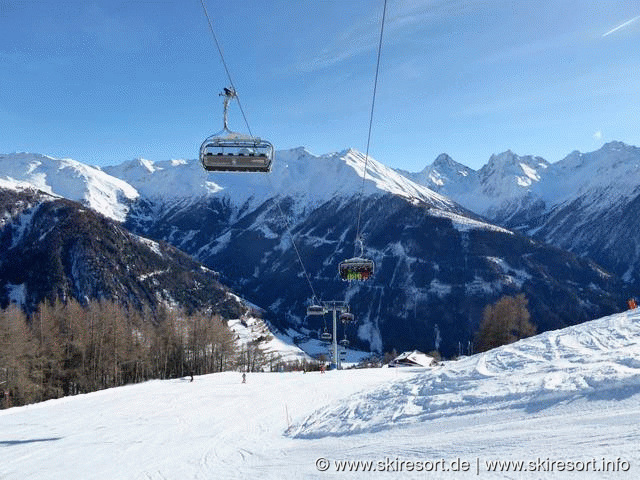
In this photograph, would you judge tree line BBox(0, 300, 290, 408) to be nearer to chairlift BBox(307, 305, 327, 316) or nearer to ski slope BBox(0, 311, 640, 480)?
chairlift BBox(307, 305, 327, 316)

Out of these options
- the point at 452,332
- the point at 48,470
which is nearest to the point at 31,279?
the point at 452,332

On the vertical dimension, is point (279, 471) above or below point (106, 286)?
below

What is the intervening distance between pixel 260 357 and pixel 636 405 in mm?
83620

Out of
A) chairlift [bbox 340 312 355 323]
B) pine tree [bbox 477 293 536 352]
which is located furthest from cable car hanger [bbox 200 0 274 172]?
pine tree [bbox 477 293 536 352]

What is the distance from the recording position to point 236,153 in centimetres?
1528

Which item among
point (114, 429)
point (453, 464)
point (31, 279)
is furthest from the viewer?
point (31, 279)

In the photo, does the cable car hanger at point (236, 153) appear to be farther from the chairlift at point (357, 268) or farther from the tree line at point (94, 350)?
the tree line at point (94, 350)

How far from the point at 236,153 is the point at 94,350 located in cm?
4886

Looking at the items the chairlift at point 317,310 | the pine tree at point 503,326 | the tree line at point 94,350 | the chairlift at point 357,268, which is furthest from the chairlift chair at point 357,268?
the pine tree at point 503,326

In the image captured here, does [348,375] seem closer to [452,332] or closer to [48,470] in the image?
[48,470]

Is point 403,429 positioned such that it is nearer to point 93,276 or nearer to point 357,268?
point 357,268

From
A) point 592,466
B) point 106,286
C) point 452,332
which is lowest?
point 452,332

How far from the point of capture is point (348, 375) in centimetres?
3606

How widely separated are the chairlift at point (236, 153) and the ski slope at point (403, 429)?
8517 millimetres
